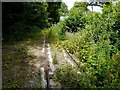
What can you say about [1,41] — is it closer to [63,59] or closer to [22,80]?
[63,59]

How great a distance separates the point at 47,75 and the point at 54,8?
30372mm

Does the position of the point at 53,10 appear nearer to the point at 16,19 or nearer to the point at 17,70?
the point at 16,19

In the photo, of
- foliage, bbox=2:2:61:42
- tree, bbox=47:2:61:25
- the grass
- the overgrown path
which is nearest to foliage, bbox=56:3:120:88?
the overgrown path

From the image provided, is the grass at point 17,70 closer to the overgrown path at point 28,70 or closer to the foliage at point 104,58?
the overgrown path at point 28,70

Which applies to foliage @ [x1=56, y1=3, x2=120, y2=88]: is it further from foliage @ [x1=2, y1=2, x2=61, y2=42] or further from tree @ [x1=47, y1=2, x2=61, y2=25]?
tree @ [x1=47, y1=2, x2=61, y2=25]

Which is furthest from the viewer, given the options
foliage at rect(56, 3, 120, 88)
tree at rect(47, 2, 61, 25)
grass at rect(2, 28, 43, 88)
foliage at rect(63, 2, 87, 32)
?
tree at rect(47, 2, 61, 25)

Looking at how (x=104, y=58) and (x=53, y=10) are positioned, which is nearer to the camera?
(x=104, y=58)

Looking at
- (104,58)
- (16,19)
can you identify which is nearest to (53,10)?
(16,19)

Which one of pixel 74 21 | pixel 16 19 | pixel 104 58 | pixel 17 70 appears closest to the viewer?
pixel 104 58

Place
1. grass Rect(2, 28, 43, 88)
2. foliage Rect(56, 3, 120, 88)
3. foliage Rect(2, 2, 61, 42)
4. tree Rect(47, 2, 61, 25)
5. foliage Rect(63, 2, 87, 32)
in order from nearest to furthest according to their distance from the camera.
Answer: foliage Rect(56, 3, 120, 88)
grass Rect(2, 28, 43, 88)
foliage Rect(2, 2, 61, 42)
foliage Rect(63, 2, 87, 32)
tree Rect(47, 2, 61, 25)

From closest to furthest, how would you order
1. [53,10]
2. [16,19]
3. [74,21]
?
[16,19] → [74,21] → [53,10]

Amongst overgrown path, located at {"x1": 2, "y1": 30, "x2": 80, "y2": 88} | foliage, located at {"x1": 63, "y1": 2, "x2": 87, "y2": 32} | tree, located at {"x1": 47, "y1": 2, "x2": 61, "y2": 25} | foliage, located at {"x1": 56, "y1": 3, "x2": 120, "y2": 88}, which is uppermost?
tree, located at {"x1": 47, "y1": 2, "x2": 61, "y2": 25}

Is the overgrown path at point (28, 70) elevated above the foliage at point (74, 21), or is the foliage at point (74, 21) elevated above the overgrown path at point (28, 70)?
the foliage at point (74, 21)

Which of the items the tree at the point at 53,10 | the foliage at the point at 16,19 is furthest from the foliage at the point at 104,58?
the tree at the point at 53,10
